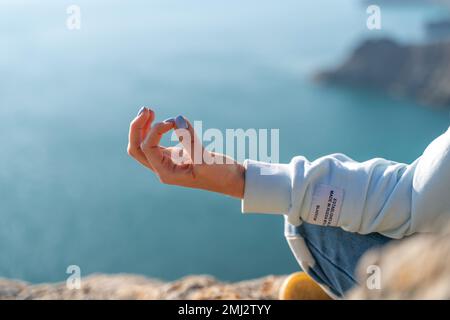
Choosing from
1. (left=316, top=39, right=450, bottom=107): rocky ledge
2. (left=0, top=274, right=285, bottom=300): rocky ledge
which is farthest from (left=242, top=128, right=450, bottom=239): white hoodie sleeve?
(left=316, top=39, right=450, bottom=107): rocky ledge

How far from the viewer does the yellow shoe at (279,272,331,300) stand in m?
0.95

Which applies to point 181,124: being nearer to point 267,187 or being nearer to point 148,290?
point 267,187

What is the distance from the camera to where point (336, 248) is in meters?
0.75

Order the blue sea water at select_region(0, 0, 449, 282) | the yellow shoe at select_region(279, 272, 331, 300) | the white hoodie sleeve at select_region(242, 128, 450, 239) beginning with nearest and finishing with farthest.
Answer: the white hoodie sleeve at select_region(242, 128, 450, 239) < the yellow shoe at select_region(279, 272, 331, 300) < the blue sea water at select_region(0, 0, 449, 282)

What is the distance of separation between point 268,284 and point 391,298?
0.80 metres

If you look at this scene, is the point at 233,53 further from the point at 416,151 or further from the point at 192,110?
the point at 416,151

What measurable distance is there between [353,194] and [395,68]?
1857 cm

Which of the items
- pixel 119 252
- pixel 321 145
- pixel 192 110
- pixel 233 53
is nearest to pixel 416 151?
pixel 321 145

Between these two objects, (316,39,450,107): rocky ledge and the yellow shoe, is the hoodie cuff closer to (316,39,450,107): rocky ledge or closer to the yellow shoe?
the yellow shoe

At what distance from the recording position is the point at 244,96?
14133mm

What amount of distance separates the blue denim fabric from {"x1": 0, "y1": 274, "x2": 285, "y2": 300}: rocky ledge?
0.35 metres

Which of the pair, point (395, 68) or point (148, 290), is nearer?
point (148, 290)

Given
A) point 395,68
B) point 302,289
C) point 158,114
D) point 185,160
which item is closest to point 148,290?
point 302,289

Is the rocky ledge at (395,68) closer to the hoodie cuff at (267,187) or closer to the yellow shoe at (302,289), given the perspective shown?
the yellow shoe at (302,289)
